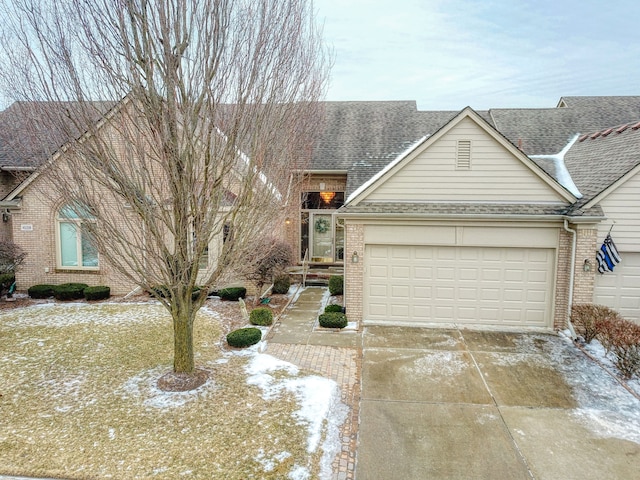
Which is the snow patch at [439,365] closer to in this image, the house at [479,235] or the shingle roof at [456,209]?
the house at [479,235]

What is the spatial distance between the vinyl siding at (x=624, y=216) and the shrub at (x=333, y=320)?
6.77 metres

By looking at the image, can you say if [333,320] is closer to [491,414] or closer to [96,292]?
[491,414]

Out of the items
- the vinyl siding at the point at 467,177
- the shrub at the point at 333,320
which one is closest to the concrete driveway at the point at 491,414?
the shrub at the point at 333,320

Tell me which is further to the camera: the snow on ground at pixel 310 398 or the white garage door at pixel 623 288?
the white garage door at pixel 623 288

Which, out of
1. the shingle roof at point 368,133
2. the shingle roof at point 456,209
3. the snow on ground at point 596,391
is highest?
the shingle roof at point 368,133

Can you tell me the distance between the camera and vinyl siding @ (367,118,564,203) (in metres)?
10.7

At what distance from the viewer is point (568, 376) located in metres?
8.09

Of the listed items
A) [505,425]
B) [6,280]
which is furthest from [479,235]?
[6,280]

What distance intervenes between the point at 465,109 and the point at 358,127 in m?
8.61

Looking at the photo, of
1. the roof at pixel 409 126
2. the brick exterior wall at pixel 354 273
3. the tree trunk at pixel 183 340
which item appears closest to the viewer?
the tree trunk at pixel 183 340

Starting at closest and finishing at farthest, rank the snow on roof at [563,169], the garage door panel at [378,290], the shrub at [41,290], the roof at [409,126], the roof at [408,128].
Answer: the snow on roof at [563,169]
the garage door panel at [378,290]
the shrub at [41,290]
the roof at [408,128]
the roof at [409,126]

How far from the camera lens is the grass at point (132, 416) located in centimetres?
527

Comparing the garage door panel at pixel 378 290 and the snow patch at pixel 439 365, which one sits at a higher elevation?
the garage door panel at pixel 378 290

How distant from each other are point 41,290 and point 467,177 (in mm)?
13836
